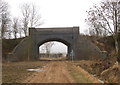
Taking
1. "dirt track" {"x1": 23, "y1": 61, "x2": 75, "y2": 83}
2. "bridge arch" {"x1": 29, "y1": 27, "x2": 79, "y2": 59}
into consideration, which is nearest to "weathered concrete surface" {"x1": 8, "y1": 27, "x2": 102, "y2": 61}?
"bridge arch" {"x1": 29, "y1": 27, "x2": 79, "y2": 59}

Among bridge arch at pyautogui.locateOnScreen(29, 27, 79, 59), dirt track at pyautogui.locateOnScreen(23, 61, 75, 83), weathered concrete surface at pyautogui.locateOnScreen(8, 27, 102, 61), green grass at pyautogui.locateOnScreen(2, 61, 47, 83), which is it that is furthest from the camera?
bridge arch at pyautogui.locateOnScreen(29, 27, 79, 59)

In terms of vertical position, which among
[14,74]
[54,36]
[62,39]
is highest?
[54,36]

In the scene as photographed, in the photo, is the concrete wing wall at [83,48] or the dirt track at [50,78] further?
the concrete wing wall at [83,48]

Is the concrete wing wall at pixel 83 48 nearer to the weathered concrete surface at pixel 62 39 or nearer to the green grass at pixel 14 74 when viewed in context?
the weathered concrete surface at pixel 62 39

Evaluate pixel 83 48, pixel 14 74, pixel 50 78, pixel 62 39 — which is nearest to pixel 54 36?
pixel 62 39

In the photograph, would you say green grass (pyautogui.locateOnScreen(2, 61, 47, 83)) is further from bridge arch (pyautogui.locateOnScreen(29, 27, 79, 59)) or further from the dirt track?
bridge arch (pyautogui.locateOnScreen(29, 27, 79, 59))

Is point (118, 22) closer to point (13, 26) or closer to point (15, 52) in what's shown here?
point (15, 52)

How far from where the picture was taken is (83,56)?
1203 inches

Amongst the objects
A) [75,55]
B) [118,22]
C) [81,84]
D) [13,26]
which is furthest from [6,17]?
[81,84]

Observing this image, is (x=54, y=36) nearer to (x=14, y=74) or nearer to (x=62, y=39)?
(x=62, y=39)

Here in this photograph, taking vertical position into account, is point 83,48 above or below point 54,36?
below

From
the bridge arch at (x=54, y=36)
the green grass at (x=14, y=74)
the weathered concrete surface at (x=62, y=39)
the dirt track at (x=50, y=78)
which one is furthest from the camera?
the bridge arch at (x=54, y=36)

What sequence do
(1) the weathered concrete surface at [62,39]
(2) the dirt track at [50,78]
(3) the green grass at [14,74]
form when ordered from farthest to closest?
(1) the weathered concrete surface at [62,39]
(3) the green grass at [14,74]
(2) the dirt track at [50,78]

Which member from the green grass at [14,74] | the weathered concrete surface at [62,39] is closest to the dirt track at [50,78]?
the green grass at [14,74]
